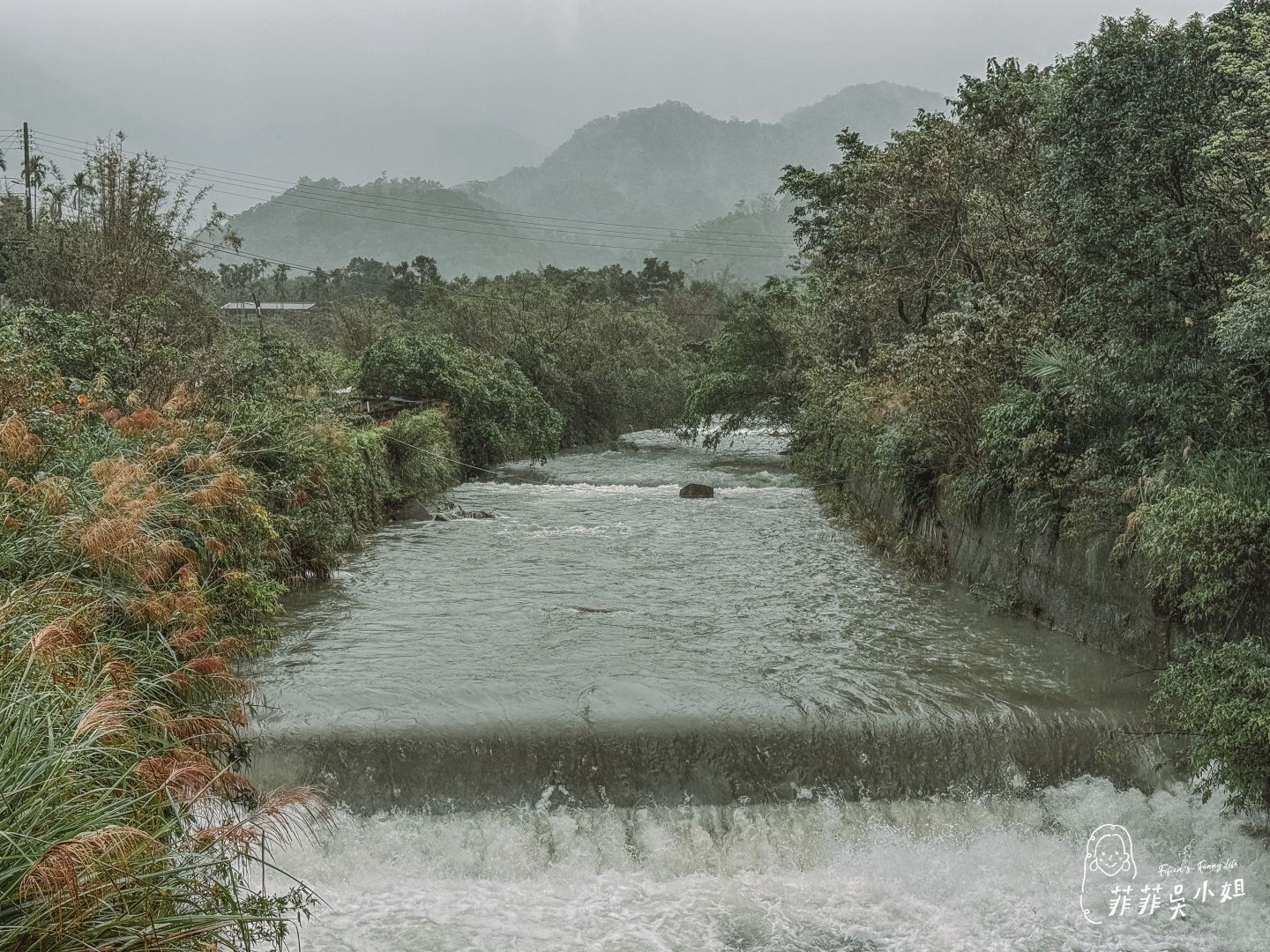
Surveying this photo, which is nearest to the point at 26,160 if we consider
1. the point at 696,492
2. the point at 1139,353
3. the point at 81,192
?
the point at 81,192

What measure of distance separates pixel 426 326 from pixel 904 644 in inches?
1132

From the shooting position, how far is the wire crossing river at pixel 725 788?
6.62 m

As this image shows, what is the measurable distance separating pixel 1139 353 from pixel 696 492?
13.6m

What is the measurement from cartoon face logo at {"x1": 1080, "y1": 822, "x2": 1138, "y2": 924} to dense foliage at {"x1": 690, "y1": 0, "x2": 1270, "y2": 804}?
0.79 metres

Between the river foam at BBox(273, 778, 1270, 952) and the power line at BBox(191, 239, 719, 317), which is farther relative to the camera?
the power line at BBox(191, 239, 719, 317)

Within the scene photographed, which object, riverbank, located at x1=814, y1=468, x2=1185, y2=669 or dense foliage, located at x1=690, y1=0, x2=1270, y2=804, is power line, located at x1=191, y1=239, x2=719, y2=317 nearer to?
dense foliage, located at x1=690, y1=0, x2=1270, y2=804

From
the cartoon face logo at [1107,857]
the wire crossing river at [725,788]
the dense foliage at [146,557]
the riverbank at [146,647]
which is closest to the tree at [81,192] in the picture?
the dense foliage at [146,557]

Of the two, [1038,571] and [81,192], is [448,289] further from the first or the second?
[1038,571]

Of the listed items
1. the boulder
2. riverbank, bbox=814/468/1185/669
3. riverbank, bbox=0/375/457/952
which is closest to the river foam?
riverbank, bbox=0/375/457/952

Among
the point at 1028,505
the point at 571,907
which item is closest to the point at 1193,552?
the point at 1028,505

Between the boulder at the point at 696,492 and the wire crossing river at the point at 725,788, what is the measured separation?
36.9 ft

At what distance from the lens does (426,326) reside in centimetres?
3662

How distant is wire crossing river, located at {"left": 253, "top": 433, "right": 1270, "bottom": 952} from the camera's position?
662cm

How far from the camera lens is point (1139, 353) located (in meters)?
9.85
